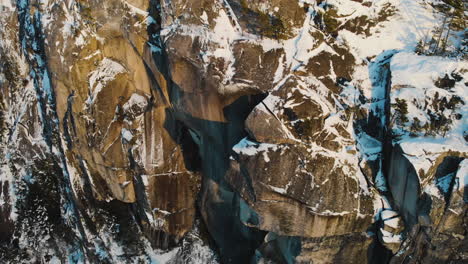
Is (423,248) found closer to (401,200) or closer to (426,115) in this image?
(401,200)

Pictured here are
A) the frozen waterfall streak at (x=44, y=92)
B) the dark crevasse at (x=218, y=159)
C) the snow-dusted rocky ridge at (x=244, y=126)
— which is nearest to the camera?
the snow-dusted rocky ridge at (x=244, y=126)

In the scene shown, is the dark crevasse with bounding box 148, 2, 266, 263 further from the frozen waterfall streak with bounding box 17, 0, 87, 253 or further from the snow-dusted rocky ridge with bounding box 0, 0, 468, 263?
the frozen waterfall streak with bounding box 17, 0, 87, 253

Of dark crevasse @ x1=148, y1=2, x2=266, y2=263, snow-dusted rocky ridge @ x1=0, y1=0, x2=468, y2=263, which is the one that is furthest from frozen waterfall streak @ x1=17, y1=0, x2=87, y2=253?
dark crevasse @ x1=148, y1=2, x2=266, y2=263

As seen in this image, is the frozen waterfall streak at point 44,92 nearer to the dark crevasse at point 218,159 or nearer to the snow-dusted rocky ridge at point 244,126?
the snow-dusted rocky ridge at point 244,126

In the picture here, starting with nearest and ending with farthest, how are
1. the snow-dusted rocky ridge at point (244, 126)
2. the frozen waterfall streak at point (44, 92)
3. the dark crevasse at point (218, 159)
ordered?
the snow-dusted rocky ridge at point (244, 126) → the dark crevasse at point (218, 159) → the frozen waterfall streak at point (44, 92)

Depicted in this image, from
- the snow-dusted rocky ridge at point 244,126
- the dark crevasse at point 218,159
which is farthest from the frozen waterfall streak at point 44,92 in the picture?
the dark crevasse at point 218,159

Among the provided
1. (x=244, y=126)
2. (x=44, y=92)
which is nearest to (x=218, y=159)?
(x=244, y=126)

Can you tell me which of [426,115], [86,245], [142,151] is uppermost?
[426,115]

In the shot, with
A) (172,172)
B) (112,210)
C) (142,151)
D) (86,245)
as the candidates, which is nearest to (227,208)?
(172,172)

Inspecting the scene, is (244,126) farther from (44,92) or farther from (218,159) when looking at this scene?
(44,92)
